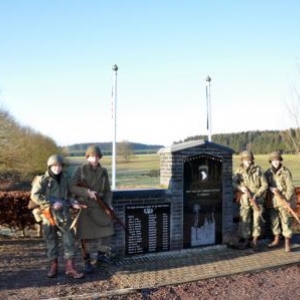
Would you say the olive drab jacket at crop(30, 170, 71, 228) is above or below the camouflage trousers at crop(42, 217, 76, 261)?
A: above

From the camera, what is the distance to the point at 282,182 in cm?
870

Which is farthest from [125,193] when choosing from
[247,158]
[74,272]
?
[247,158]

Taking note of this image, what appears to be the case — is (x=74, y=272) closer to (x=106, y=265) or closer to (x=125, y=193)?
(x=106, y=265)

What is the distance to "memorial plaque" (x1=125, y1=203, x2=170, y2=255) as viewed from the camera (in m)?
7.96

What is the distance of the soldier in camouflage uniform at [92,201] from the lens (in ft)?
23.0

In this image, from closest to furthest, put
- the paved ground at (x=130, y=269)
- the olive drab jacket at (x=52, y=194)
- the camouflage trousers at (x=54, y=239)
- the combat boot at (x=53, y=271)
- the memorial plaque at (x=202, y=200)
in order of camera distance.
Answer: the paved ground at (x=130, y=269)
the olive drab jacket at (x=52, y=194)
the camouflage trousers at (x=54, y=239)
the combat boot at (x=53, y=271)
the memorial plaque at (x=202, y=200)

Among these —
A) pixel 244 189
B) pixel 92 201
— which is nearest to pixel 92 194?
pixel 92 201

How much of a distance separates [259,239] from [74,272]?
4.21m

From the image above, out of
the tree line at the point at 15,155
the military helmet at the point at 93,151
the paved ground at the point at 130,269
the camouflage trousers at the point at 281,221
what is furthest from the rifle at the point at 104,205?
the tree line at the point at 15,155

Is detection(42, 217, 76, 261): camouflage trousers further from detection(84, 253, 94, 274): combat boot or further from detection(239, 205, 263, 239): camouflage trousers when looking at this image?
detection(239, 205, 263, 239): camouflage trousers

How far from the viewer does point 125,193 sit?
792 centimetres

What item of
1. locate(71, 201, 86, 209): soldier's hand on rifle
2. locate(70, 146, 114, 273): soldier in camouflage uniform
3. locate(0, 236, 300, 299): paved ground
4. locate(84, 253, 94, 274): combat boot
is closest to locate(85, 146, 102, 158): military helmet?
locate(70, 146, 114, 273): soldier in camouflage uniform

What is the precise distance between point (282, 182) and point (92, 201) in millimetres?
3650

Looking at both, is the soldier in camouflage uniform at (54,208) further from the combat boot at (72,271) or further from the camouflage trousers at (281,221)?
the camouflage trousers at (281,221)
